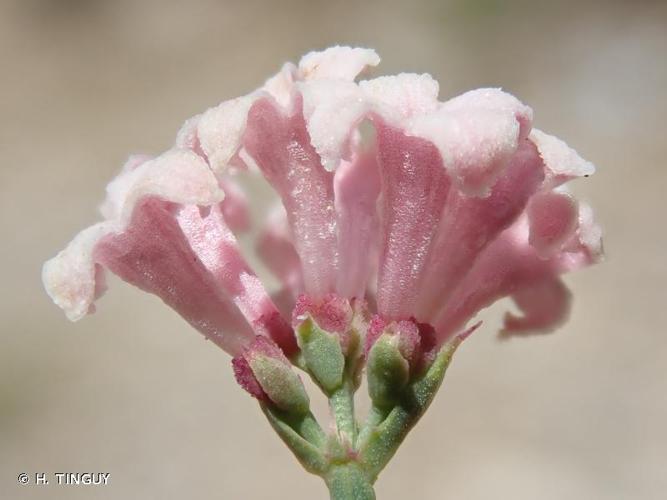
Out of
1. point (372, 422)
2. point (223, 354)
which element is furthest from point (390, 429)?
point (223, 354)

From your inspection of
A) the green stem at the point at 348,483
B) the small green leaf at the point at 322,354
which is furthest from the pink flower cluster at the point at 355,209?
the green stem at the point at 348,483

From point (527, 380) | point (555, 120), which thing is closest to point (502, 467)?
point (527, 380)

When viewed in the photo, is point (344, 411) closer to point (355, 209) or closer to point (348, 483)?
point (348, 483)

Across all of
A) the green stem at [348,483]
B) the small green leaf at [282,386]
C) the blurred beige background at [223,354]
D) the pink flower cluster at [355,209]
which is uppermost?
the blurred beige background at [223,354]

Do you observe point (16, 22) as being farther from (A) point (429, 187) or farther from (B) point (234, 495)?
(A) point (429, 187)

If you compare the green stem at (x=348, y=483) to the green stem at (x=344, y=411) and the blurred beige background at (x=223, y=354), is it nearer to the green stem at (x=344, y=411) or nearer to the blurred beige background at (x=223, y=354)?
the green stem at (x=344, y=411)
